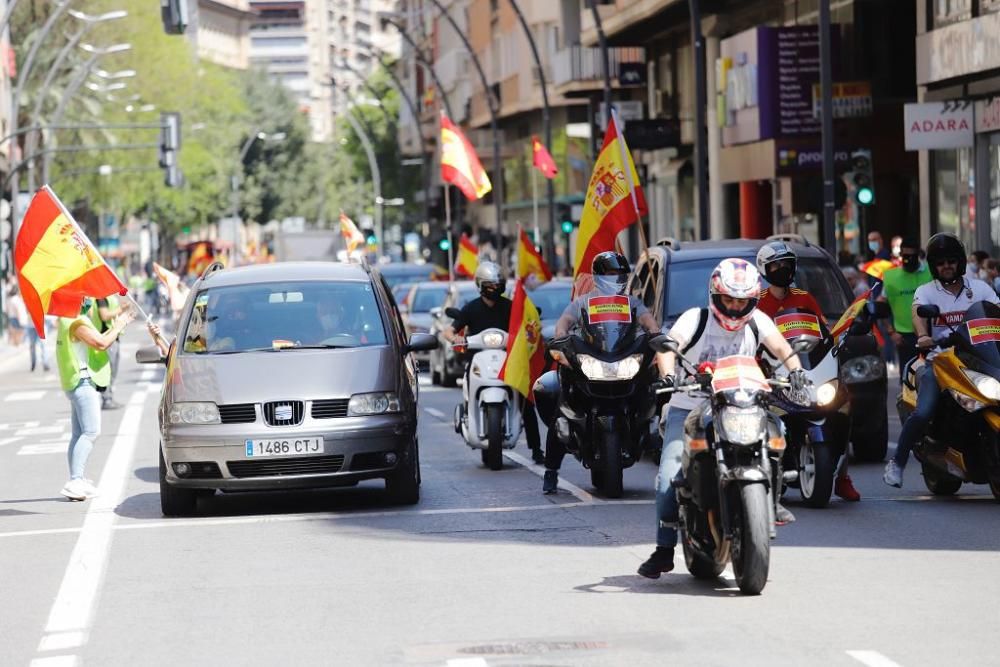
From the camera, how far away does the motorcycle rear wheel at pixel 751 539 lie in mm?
9414

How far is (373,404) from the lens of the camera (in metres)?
14.0

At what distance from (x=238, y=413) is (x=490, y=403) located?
3.39 meters

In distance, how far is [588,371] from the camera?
46.6ft

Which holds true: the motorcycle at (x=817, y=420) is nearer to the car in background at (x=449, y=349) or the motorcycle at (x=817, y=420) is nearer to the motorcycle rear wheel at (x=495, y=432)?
the motorcycle rear wheel at (x=495, y=432)

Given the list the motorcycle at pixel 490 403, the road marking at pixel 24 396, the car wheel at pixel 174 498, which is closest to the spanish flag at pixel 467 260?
the road marking at pixel 24 396

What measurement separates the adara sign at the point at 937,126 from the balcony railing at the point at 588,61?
920 inches

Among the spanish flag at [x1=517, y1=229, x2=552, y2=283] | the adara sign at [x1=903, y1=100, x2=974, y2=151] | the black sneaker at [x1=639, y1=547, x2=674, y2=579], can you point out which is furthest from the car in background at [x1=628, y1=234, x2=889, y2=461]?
the adara sign at [x1=903, y1=100, x2=974, y2=151]

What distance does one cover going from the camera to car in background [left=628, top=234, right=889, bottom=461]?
649 inches

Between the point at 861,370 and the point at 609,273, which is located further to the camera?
the point at 861,370

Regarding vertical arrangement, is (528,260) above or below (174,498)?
above

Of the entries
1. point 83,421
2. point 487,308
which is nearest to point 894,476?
point 487,308

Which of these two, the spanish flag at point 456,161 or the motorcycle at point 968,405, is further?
the spanish flag at point 456,161

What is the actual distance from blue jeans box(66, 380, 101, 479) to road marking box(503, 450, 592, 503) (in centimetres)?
325

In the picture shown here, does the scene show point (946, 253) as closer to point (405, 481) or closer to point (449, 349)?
point (405, 481)
